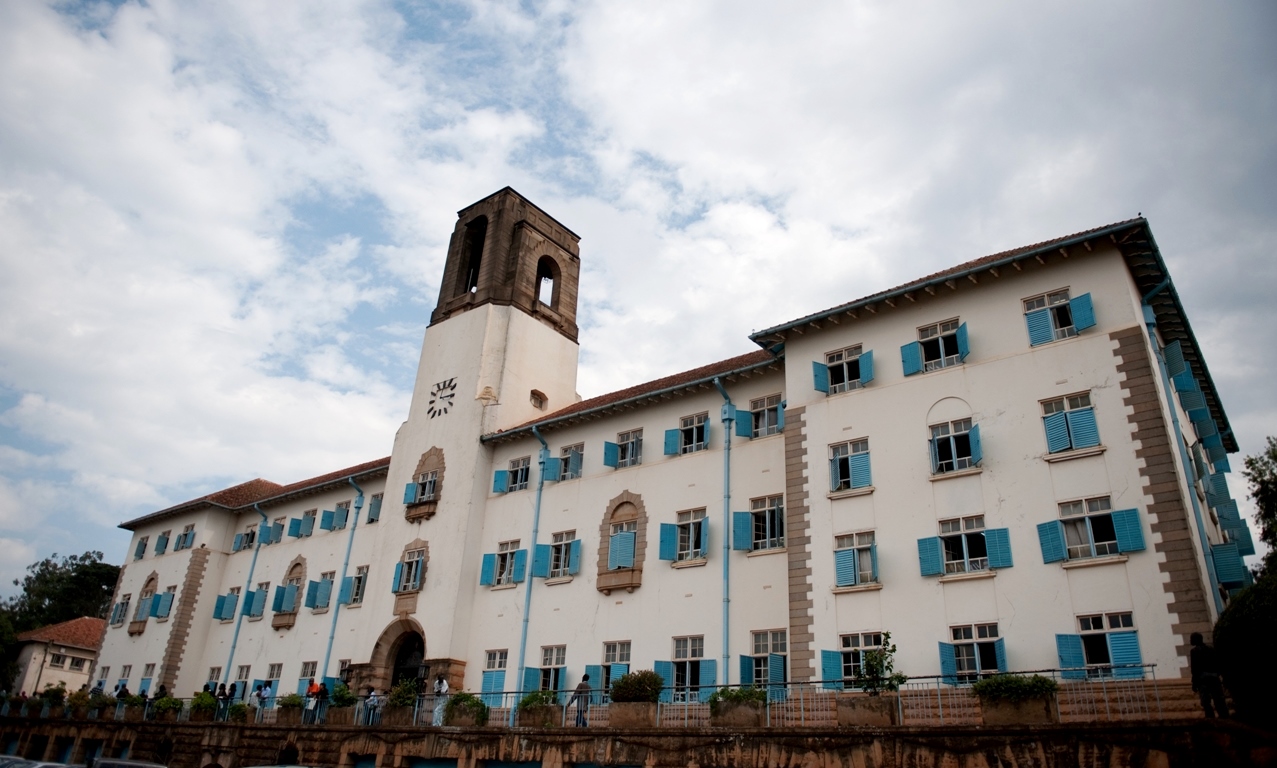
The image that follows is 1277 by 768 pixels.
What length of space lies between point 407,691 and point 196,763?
11248mm

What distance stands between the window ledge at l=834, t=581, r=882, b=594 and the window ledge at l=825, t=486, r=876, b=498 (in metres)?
2.52

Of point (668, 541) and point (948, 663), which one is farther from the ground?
point (668, 541)

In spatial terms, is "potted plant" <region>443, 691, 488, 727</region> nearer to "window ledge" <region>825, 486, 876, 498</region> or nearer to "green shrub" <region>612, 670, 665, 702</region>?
"green shrub" <region>612, 670, 665, 702</region>

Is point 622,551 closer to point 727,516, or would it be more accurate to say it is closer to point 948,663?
point 727,516

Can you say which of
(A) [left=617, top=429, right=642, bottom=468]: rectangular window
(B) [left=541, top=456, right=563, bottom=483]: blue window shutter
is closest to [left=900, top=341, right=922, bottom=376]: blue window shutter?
(A) [left=617, top=429, right=642, bottom=468]: rectangular window

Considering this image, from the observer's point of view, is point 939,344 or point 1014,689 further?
point 939,344

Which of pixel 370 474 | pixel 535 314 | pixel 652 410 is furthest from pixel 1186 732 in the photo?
pixel 370 474

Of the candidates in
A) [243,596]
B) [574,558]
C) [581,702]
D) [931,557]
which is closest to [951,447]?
[931,557]

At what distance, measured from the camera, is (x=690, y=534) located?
2967 cm

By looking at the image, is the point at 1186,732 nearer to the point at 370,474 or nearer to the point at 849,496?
the point at 849,496

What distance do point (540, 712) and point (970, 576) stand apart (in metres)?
11.9

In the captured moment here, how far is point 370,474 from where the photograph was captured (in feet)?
137

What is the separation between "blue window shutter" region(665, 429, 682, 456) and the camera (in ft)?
103

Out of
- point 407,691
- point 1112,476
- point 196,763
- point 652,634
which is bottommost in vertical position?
point 196,763
